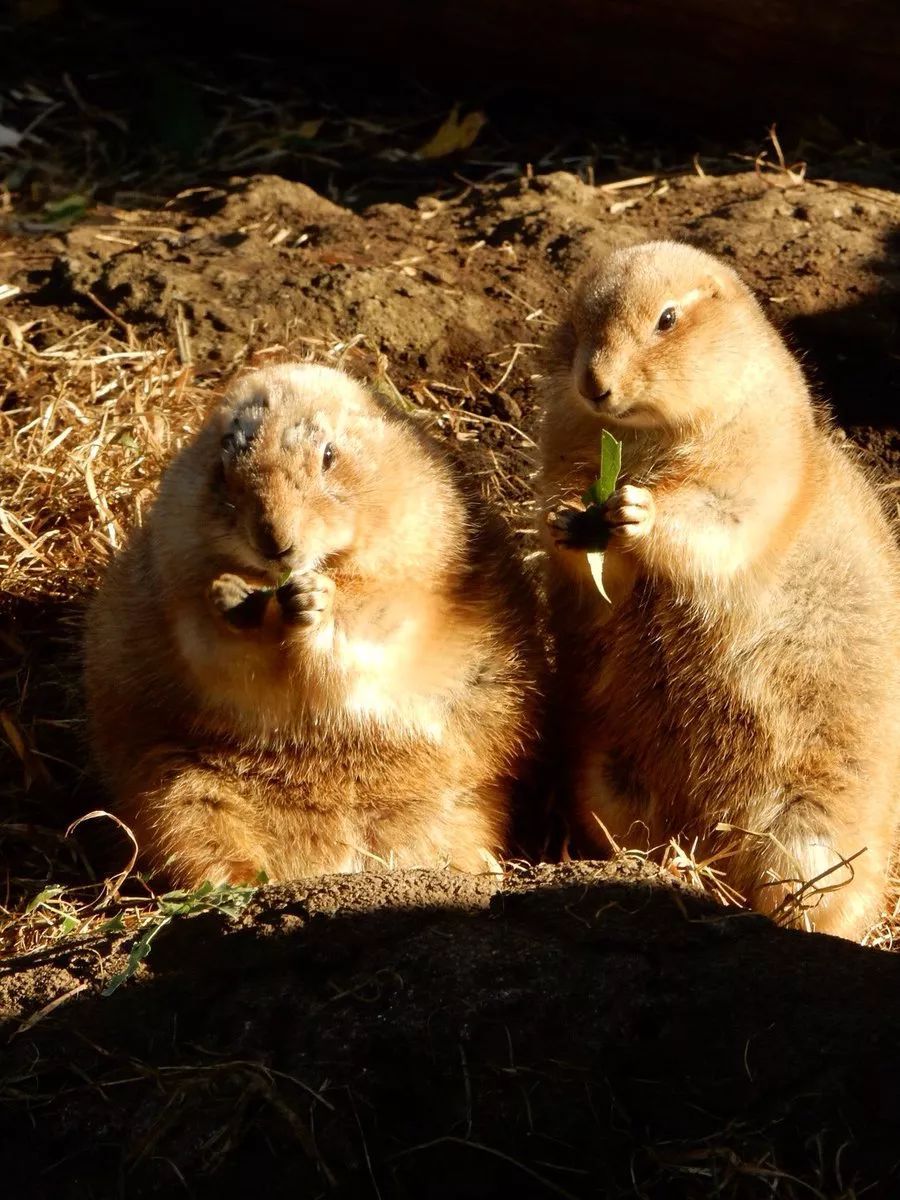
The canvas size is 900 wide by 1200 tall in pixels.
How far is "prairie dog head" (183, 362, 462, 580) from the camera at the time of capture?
508cm

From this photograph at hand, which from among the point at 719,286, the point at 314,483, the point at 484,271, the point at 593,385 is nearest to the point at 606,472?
the point at 593,385

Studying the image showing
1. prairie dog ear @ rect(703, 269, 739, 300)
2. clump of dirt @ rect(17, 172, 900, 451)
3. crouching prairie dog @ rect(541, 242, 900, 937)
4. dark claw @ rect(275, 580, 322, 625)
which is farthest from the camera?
clump of dirt @ rect(17, 172, 900, 451)

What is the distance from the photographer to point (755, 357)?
18.4 feet

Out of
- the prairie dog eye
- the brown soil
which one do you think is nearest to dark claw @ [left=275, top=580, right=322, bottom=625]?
the brown soil

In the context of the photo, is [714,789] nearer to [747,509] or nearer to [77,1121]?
[747,509]

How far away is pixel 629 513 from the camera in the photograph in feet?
17.6

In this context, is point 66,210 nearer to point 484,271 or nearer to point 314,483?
point 484,271

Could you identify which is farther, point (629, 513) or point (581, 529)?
point (581, 529)

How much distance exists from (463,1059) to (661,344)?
8.44 feet

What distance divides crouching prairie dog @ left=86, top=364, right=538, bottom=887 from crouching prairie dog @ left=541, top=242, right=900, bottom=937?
0.40m

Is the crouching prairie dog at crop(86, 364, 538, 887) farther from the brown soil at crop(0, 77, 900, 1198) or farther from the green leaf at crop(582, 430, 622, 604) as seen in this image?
the brown soil at crop(0, 77, 900, 1198)

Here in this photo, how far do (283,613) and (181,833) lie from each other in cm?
93

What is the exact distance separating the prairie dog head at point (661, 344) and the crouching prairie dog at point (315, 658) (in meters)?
0.74

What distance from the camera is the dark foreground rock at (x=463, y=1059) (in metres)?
3.71
